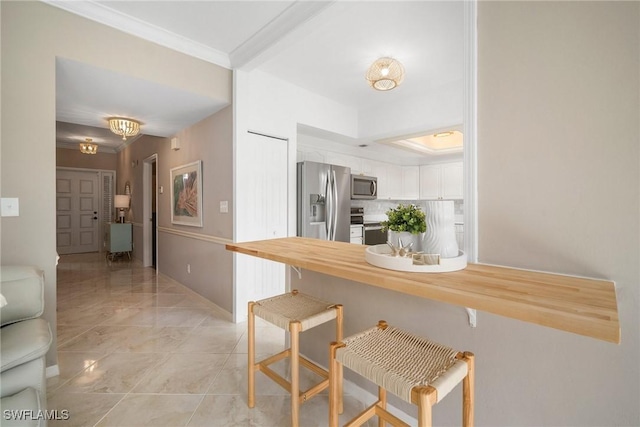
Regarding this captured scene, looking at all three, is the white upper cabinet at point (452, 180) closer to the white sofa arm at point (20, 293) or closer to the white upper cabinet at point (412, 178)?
the white upper cabinet at point (412, 178)

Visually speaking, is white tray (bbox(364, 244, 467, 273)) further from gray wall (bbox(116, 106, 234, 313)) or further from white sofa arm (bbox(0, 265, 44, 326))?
gray wall (bbox(116, 106, 234, 313))

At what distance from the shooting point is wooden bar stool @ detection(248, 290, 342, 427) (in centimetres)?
138

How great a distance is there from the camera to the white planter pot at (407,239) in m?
1.21

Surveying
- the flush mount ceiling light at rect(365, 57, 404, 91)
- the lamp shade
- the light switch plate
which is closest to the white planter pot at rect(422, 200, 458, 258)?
the flush mount ceiling light at rect(365, 57, 404, 91)

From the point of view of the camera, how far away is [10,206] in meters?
1.86

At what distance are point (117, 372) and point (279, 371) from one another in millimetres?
1158

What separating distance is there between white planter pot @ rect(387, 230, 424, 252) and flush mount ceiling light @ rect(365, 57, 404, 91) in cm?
201

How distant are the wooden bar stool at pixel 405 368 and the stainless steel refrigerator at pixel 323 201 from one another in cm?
239

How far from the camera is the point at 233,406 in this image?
170 centimetres

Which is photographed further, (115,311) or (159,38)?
(115,311)

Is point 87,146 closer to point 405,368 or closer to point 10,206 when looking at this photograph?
point 10,206

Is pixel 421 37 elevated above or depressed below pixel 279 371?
above

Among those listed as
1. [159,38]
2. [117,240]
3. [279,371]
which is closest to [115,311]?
[279,371]

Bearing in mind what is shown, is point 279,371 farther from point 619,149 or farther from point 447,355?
point 619,149
